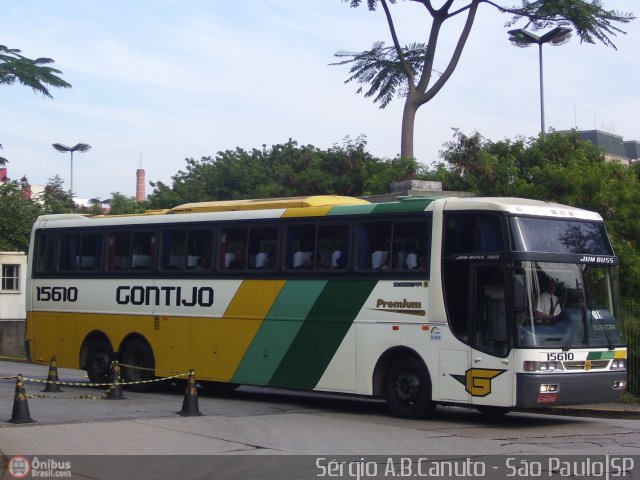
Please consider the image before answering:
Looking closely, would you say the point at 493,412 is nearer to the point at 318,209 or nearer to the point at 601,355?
the point at 601,355

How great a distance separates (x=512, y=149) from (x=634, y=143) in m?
54.9

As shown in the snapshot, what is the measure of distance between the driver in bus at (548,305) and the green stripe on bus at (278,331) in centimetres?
402

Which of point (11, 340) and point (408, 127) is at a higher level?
point (408, 127)

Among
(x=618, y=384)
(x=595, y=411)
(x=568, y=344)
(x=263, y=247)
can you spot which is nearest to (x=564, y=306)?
(x=568, y=344)

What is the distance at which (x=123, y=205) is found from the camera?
205 ft

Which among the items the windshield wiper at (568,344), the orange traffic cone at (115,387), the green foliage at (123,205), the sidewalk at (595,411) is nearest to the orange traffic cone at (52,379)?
Answer: the orange traffic cone at (115,387)

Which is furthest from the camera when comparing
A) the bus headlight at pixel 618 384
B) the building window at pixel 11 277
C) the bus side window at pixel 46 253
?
the building window at pixel 11 277

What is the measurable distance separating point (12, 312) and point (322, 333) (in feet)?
94.9

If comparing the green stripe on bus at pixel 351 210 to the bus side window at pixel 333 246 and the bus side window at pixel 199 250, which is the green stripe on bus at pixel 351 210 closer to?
the bus side window at pixel 333 246

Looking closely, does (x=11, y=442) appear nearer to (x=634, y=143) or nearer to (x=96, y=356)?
(x=96, y=356)

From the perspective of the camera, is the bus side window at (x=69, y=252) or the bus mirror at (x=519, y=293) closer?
the bus mirror at (x=519, y=293)

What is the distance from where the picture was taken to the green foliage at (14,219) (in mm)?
47094

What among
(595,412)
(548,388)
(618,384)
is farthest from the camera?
(595,412)

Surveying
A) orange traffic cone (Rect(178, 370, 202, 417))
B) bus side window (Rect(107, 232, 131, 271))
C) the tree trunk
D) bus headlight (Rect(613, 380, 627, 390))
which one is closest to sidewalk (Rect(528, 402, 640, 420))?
bus headlight (Rect(613, 380, 627, 390))
